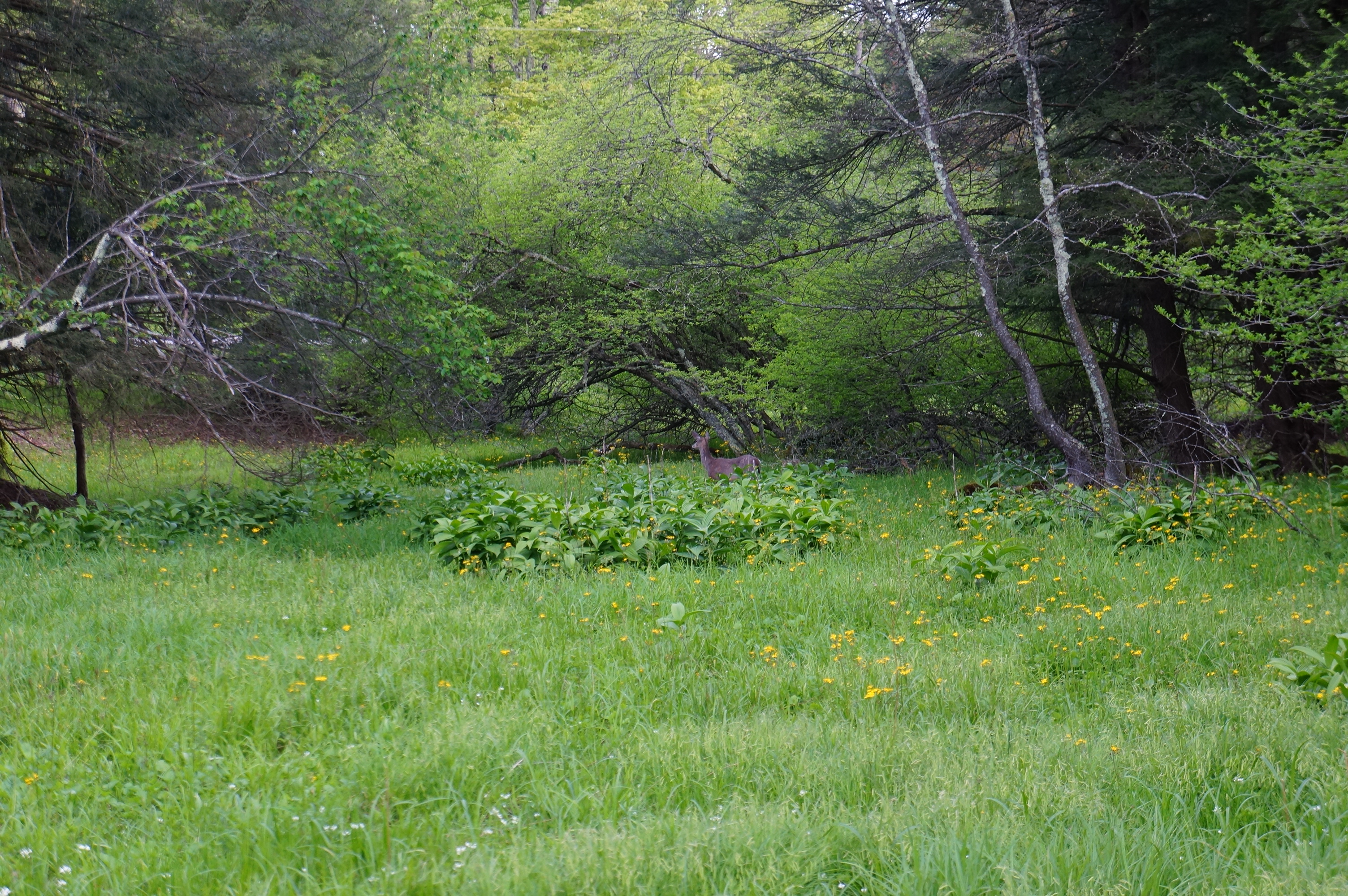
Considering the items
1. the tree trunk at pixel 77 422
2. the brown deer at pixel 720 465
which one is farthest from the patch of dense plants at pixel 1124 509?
the tree trunk at pixel 77 422

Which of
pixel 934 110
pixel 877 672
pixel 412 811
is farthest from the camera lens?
pixel 934 110

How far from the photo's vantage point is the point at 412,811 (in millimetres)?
2982

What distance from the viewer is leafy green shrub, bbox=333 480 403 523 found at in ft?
33.0

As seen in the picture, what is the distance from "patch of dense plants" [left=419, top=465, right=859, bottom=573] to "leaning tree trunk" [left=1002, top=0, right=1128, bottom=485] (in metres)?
3.10

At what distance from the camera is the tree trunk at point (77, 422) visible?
912cm

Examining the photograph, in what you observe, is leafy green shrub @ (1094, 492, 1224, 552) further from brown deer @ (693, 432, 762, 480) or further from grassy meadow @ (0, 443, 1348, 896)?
brown deer @ (693, 432, 762, 480)

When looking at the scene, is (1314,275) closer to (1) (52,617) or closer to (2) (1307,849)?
(2) (1307,849)

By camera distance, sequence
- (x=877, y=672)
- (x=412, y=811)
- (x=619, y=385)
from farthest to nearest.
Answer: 1. (x=619, y=385)
2. (x=877, y=672)
3. (x=412, y=811)

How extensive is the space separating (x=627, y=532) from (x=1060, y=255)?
534 cm

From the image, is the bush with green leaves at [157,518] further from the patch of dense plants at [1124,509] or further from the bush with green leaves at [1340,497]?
the bush with green leaves at [1340,497]

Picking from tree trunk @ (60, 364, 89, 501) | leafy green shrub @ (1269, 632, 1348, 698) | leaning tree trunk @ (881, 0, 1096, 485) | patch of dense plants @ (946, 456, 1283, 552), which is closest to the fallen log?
tree trunk @ (60, 364, 89, 501)

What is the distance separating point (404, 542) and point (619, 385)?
9.86 meters

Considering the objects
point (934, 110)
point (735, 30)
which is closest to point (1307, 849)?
point (934, 110)

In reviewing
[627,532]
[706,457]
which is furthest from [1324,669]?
[706,457]
